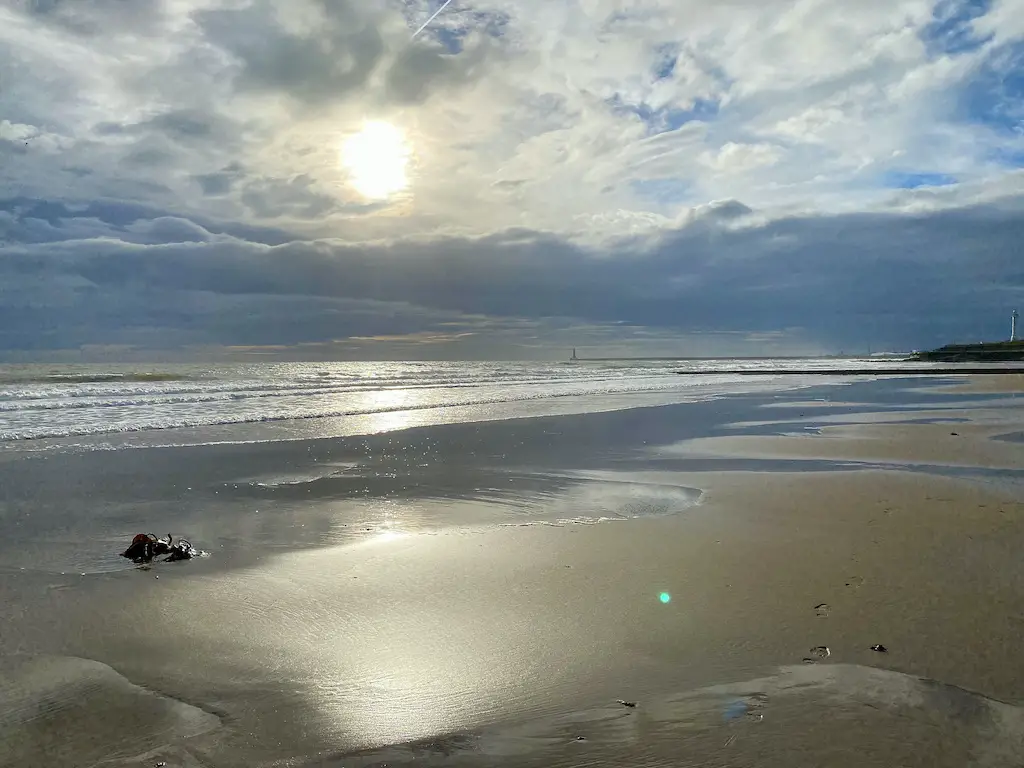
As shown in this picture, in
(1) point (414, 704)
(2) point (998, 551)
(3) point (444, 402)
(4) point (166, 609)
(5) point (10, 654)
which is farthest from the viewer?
(3) point (444, 402)

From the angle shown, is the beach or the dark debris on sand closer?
the beach

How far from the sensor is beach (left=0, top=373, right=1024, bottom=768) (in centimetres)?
363

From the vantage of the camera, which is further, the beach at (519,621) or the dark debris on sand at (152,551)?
the dark debris on sand at (152,551)

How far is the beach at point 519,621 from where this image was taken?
3.63m

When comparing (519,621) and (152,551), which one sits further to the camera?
(152,551)

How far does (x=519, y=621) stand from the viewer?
523 cm

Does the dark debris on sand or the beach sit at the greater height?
the dark debris on sand

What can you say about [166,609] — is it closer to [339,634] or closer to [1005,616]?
[339,634]

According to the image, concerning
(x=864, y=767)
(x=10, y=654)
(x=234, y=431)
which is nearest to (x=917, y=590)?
(x=864, y=767)

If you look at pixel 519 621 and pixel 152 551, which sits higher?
pixel 152 551

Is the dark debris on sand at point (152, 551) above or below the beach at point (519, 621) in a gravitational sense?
above

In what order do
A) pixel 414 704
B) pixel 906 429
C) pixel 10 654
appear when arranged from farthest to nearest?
pixel 906 429 < pixel 10 654 < pixel 414 704

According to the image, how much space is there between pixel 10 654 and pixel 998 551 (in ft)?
28.0

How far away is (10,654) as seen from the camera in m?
4.68
